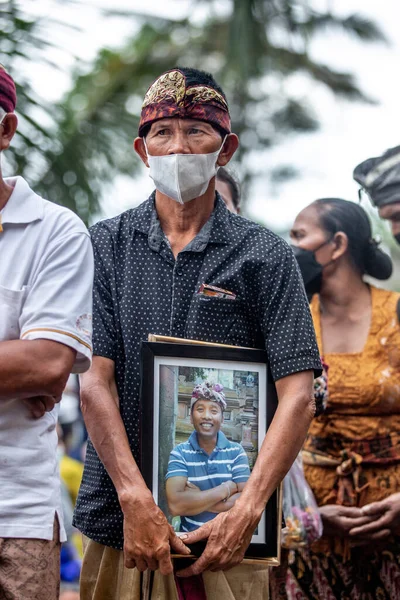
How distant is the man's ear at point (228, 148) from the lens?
3.47 meters

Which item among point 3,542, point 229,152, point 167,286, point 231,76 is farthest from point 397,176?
point 231,76

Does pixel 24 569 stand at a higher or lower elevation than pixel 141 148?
lower

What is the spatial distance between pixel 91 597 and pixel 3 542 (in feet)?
2.54

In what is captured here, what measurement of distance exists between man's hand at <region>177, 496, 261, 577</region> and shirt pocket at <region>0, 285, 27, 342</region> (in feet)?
2.65

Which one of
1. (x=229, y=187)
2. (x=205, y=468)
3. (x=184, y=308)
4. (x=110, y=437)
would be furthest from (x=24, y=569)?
(x=229, y=187)

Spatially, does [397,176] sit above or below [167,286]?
above

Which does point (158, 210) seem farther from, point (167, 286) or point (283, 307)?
point (283, 307)

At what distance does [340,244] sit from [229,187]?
75 centimetres

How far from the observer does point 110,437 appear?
311cm

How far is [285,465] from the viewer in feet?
10.2

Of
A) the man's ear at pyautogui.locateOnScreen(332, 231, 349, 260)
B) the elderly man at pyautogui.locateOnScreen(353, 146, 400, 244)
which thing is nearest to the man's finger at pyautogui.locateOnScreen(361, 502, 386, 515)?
the man's ear at pyautogui.locateOnScreen(332, 231, 349, 260)

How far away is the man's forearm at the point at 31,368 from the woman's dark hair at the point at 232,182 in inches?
86.0

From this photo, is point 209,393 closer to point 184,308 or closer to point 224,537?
point 184,308

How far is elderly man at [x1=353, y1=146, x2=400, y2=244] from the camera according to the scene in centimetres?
516
